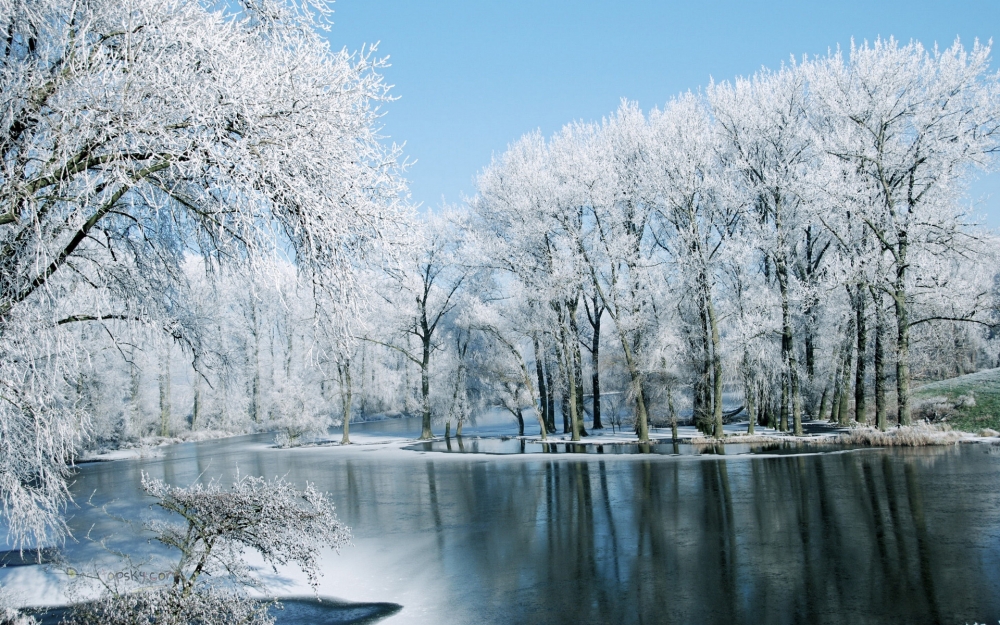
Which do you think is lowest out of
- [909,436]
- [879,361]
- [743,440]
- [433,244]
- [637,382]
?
[743,440]

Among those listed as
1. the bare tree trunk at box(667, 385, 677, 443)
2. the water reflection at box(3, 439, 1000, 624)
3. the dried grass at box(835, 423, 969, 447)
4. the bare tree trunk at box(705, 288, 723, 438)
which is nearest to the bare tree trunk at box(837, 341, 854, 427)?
the dried grass at box(835, 423, 969, 447)

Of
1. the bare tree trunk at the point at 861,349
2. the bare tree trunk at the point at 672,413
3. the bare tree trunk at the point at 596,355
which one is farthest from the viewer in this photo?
the bare tree trunk at the point at 596,355

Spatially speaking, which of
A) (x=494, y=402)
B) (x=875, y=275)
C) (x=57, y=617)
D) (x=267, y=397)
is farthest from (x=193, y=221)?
(x=267, y=397)

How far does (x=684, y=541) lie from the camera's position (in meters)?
9.30

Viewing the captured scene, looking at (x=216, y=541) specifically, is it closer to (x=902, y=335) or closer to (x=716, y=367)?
(x=716, y=367)

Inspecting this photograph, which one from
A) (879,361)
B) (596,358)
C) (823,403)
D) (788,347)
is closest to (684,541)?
(879,361)

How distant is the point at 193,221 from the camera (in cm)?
600

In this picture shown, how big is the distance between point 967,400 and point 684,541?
1766 cm

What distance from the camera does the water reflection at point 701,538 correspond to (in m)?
6.75

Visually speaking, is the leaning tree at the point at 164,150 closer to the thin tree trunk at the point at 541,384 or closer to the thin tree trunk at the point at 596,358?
the thin tree trunk at the point at 596,358

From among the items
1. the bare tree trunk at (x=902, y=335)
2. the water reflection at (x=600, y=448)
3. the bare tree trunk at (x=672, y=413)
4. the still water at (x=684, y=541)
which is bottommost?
the water reflection at (x=600, y=448)

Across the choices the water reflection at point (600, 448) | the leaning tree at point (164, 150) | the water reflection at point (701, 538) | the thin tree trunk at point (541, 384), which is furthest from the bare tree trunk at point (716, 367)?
the leaning tree at point (164, 150)

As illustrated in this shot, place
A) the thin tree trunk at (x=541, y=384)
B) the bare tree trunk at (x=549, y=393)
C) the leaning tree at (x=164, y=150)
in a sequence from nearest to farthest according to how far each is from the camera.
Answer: the leaning tree at (x=164, y=150)
the thin tree trunk at (x=541, y=384)
the bare tree trunk at (x=549, y=393)

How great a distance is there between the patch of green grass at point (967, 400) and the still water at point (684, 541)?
13.9 feet
